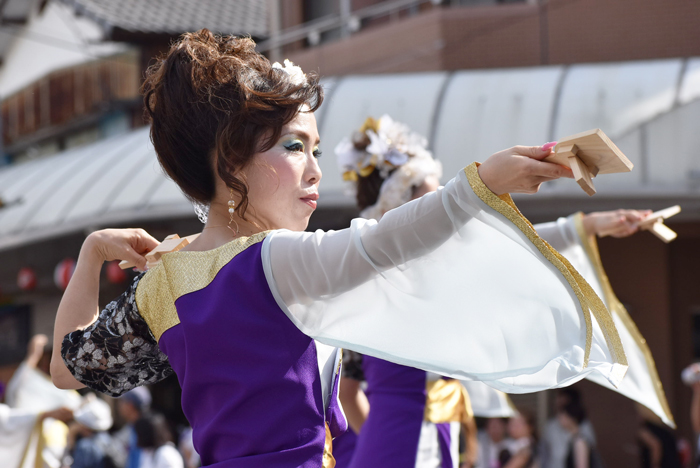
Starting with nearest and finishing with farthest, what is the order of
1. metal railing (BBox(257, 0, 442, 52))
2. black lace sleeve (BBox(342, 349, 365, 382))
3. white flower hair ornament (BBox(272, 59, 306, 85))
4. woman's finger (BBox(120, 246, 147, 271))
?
1. white flower hair ornament (BBox(272, 59, 306, 85))
2. woman's finger (BBox(120, 246, 147, 271))
3. black lace sleeve (BBox(342, 349, 365, 382))
4. metal railing (BBox(257, 0, 442, 52))

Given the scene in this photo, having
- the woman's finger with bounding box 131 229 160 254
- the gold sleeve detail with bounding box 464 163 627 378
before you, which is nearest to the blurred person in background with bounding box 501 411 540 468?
the woman's finger with bounding box 131 229 160 254

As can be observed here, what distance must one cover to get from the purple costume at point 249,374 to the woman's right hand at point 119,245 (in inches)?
13.2

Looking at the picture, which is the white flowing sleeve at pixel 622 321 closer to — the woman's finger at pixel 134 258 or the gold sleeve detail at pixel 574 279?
the gold sleeve detail at pixel 574 279

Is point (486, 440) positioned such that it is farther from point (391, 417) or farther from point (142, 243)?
point (142, 243)

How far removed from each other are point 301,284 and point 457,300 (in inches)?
10.5

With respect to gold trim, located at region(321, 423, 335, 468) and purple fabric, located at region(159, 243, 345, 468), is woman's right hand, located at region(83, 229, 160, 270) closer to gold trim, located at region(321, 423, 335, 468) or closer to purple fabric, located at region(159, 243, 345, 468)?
purple fabric, located at region(159, 243, 345, 468)

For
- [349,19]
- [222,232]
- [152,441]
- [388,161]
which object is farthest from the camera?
[349,19]

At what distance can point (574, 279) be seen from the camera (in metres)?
1.40

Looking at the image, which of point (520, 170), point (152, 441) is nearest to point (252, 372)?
point (520, 170)

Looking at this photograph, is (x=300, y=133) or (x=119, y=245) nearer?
(x=300, y=133)

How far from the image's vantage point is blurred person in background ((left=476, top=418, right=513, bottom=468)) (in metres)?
6.46

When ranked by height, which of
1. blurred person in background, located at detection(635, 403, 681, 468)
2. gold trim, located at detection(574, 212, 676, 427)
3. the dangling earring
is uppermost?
the dangling earring

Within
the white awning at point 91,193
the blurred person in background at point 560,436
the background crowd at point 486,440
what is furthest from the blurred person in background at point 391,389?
the white awning at point 91,193

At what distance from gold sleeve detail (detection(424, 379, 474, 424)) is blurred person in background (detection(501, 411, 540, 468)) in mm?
2965
